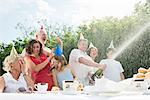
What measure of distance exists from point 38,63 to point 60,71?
15 cm

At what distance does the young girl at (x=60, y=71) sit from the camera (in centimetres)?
240

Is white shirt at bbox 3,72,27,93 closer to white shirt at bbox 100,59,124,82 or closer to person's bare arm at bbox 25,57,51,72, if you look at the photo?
person's bare arm at bbox 25,57,51,72

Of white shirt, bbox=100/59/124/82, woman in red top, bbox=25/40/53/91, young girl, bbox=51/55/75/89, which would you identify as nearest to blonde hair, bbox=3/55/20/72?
woman in red top, bbox=25/40/53/91

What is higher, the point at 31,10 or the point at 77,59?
the point at 31,10

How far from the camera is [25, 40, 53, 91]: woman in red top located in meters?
2.38

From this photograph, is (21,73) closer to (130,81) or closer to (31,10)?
(130,81)

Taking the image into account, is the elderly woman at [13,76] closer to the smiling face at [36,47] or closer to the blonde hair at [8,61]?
the blonde hair at [8,61]

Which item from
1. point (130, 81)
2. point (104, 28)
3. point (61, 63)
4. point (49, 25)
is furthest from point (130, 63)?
point (130, 81)

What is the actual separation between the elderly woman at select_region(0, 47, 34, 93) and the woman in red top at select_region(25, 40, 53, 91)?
0.45 ft

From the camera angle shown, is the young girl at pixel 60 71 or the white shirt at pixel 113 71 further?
→ the white shirt at pixel 113 71

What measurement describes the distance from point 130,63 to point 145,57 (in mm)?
193

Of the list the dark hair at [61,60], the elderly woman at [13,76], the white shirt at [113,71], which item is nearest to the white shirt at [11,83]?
the elderly woman at [13,76]

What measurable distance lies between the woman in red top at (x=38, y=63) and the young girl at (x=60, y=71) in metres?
0.04

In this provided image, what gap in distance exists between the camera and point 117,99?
1.13 metres
